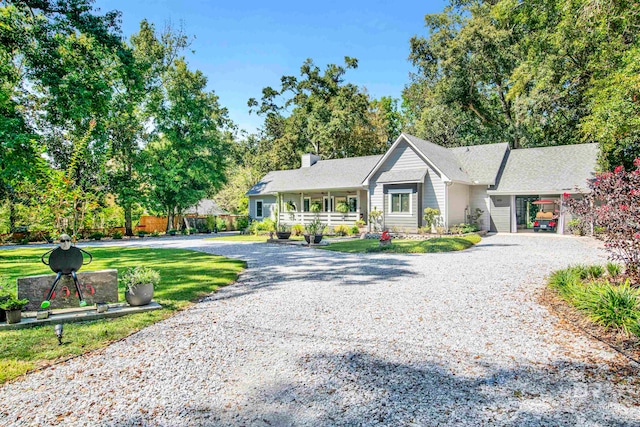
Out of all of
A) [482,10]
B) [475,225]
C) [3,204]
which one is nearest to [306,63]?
[482,10]

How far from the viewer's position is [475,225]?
21.2 m

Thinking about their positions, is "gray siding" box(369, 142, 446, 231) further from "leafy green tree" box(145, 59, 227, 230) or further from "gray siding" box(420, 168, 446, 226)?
"leafy green tree" box(145, 59, 227, 230)

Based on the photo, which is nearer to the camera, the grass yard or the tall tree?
the grass yard

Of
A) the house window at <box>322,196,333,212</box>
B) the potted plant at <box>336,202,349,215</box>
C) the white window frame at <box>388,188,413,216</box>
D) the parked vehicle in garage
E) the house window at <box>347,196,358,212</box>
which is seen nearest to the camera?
the white window frame at <box>388,188,413,216</box>

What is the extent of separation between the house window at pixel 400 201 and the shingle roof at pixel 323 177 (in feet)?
9.37

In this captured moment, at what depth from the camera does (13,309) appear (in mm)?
5309

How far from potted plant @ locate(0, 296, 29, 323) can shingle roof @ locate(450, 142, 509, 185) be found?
21.5 meters

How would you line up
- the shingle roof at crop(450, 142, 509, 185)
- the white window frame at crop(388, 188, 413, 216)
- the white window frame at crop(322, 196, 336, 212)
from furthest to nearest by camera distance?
the white window frame at crop(322, 196, 336, 212), the shingle roof at crop(450, 142, 509, 185), the white window frame at crop(388, 188, 413, 216)

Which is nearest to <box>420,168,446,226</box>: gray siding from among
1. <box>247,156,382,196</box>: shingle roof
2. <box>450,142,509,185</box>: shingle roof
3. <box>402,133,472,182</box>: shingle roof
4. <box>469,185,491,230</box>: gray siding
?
<box>402,133,472,182</box>: shingle roof

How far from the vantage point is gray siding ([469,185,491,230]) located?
72.3 feet

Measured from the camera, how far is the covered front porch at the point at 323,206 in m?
24.5

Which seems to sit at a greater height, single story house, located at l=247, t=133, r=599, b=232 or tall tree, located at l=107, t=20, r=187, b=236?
tall tree, located at l=107, t=20, r=187, b=236

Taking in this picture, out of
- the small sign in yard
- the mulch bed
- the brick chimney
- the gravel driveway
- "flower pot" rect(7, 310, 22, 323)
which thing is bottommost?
the gravel driveway

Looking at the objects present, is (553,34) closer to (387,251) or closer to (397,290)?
(387,251)
